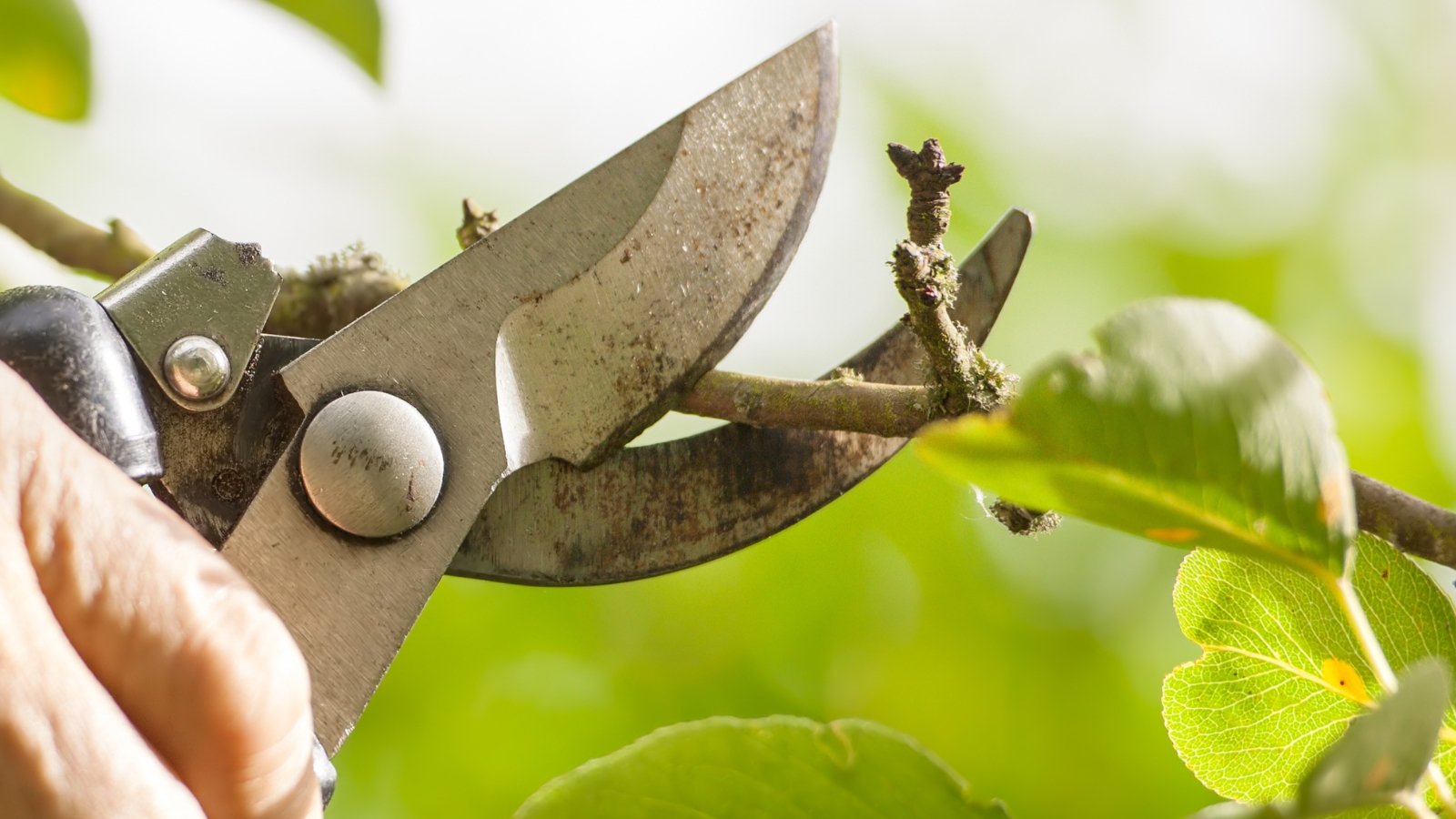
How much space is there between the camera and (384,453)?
1.93ft

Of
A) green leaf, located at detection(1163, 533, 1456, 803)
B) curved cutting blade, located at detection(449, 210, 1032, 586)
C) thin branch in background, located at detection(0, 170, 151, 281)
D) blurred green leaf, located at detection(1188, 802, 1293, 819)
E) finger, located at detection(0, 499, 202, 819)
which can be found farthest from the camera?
thin branch in background, located at detection(0, 170, 151, 281)

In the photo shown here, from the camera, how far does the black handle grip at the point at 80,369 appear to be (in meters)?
0.51

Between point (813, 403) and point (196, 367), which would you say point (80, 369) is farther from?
point (813, 403)

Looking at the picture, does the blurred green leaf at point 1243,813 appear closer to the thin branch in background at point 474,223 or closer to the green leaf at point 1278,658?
the green leaf at point 1278,658

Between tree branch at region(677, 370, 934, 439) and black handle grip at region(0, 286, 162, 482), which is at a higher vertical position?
black handle grip at region(0, 286, 162, 482)

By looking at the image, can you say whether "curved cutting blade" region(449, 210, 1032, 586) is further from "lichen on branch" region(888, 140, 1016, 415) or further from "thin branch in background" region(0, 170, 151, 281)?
"thin branch in background" region(0, 170, 151, 281)

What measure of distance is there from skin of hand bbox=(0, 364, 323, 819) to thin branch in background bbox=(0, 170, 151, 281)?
0.44 m

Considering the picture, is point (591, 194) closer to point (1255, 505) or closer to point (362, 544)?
point (362, 544)

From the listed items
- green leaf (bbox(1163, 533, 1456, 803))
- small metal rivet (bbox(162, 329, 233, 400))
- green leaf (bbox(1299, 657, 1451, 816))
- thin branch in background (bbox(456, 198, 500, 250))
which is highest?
thin branch in background (bbox(456, 198, 500, 250))

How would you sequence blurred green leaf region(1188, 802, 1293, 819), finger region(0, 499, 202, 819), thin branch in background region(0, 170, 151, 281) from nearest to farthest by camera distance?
blurred green leaf region(1188, 802, 1293, 819)
finger region(0, 499, 202, 819)
thin branch in background region(0, 170, 151, 281)

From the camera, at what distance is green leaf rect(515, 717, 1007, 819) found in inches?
21.7

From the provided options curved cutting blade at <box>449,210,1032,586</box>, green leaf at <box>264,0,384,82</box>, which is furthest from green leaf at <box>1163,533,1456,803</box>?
green leaf at <box>264,0,384,82</box>

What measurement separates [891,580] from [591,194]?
141 centimetres

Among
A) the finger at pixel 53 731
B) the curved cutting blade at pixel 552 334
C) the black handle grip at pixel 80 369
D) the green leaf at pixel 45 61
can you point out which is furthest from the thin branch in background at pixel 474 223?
the green leaf at pixel 45 61
